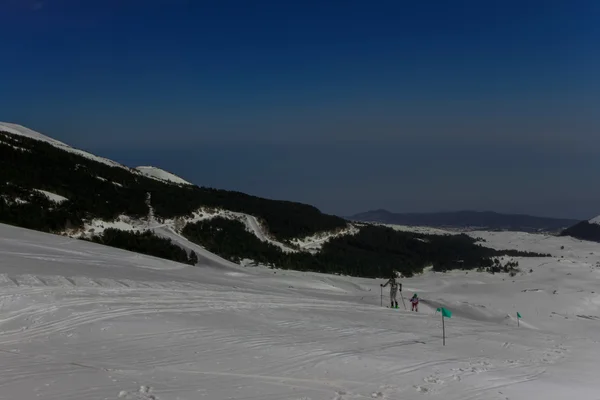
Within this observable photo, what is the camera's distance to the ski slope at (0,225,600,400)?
9.88 m

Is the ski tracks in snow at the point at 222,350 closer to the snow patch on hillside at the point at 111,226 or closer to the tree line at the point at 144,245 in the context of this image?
the tree line at the point at 144,245

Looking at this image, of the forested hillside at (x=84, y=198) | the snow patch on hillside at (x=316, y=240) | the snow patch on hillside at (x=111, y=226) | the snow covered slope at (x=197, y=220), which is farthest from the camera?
the snow patch on hillside at (x=316, y=240)

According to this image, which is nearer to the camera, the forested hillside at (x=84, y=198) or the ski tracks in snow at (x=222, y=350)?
the ski tracks in snow at (x=222, y=350)

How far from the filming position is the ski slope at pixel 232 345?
32.4 ft

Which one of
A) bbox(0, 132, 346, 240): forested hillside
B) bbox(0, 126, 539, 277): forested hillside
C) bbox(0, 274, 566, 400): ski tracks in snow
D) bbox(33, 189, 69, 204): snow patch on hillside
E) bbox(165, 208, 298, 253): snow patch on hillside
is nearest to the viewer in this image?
bbox(0, 274, 566, 400): ski tracks in snow

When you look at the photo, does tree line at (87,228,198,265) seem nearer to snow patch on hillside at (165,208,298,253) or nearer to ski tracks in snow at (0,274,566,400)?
snow patch on hillside at (165,208,298,253)

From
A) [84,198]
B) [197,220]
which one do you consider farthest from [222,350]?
[197,220]

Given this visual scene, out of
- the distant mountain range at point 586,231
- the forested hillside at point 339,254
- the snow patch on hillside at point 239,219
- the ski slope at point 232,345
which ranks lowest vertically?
the ski slope at point 232,345

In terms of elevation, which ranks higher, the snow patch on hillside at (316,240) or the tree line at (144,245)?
the snow patch on hillside at (316,240)

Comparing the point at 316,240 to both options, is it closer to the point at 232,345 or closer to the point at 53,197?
the point at 53,197

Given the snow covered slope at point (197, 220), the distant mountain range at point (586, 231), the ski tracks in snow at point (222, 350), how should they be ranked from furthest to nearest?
the distant mountain range at point (586, 231) < the snow covered slope at point (197, 220) < the ski tracks in snow at point (222, 350)

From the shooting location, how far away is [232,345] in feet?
43.2

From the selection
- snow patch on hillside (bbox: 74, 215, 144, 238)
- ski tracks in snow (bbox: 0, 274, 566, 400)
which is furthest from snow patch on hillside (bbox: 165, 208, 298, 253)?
ski tracks in snow (bbox: 0, 274, 566, 400)

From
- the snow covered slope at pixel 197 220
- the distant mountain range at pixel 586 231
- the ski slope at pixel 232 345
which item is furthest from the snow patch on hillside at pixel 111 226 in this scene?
the distant mountain range at pixel 586 231
